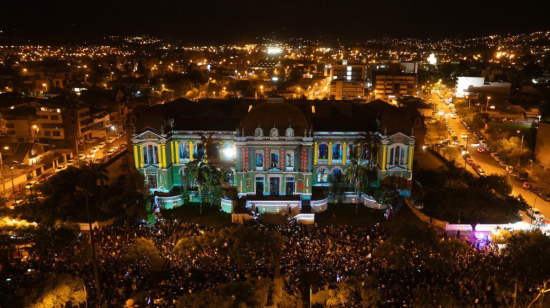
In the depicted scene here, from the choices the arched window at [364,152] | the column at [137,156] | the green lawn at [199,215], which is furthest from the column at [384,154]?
the column at [137,156]

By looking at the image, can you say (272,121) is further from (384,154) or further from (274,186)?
(384,154)

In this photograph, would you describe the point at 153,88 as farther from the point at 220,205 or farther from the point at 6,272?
the point at 6,272

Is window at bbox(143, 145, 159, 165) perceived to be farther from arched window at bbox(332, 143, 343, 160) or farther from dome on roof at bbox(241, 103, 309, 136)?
arched window at bbox(332, 143, 343, 160)

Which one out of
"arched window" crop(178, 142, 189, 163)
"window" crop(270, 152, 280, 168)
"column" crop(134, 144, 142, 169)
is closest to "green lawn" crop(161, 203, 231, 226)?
"arched window" crop(178, 142, 189, 163)

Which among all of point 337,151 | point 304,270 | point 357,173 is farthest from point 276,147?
point 304,270

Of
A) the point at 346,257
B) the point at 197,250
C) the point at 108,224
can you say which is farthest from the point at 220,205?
the point at 346,257
